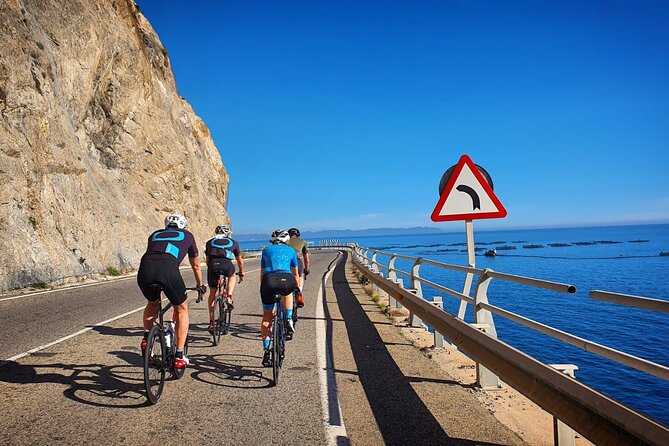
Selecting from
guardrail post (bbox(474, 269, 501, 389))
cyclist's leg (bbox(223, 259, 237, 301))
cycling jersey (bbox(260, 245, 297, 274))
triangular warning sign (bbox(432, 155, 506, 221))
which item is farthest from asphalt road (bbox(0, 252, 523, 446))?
triangular warning sign (bbox(432, 155, 506, 221))

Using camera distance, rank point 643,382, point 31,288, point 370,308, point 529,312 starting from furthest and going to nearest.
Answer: point 529,312, point 31,288, point 370,308, point 643,382

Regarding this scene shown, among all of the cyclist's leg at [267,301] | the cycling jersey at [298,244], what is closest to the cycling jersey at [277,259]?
the cyclist's leg at [267,301]

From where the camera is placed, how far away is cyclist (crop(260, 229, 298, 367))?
6.23m

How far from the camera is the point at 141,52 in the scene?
35406 millimetres

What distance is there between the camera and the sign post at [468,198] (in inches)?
239

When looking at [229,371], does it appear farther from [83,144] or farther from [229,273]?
[83,144]

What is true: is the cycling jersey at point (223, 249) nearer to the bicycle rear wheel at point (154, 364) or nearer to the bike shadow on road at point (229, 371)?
the bike shadow on road at point (229, 371)

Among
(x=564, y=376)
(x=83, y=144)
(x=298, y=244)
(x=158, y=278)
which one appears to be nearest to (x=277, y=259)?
(x=158, y=278)

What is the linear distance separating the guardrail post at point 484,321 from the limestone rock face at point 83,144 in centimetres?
1475

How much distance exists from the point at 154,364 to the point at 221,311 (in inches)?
124

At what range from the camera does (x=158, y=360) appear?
5172 millimetres

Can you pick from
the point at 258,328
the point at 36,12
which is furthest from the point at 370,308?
the point at 36,12

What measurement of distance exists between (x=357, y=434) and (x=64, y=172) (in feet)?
69.7

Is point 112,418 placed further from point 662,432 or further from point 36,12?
point 36,12
